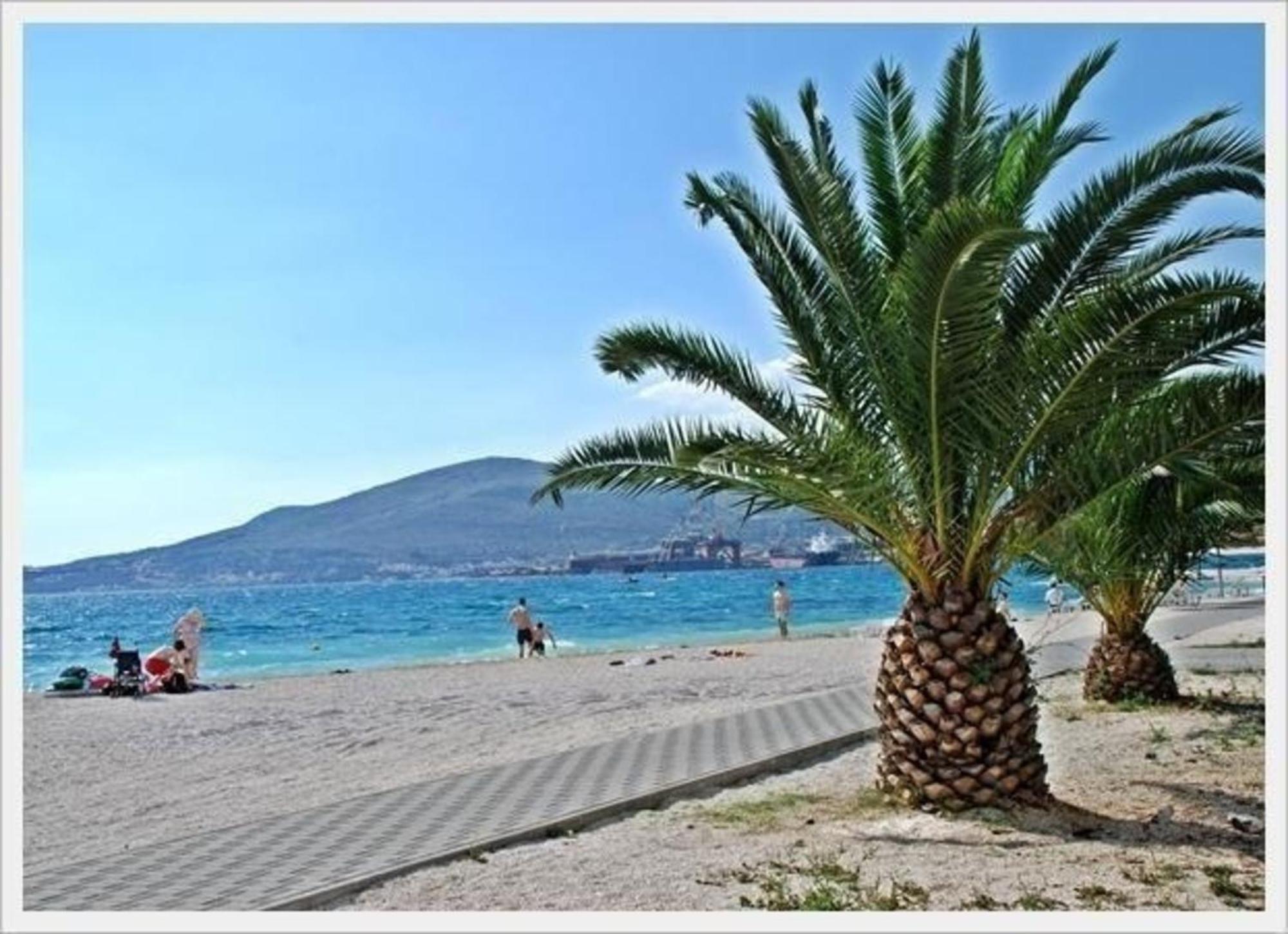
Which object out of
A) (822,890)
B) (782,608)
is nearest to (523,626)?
(782,608)

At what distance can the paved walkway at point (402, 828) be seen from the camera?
18.7 feet

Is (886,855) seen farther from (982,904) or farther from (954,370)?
(954,370)

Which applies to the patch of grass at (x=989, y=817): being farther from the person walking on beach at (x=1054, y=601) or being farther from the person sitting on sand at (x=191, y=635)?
the person walking on beach at (x=1054, y=601)

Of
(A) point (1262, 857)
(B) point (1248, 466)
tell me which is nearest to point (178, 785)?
(A) point (1262, 857)

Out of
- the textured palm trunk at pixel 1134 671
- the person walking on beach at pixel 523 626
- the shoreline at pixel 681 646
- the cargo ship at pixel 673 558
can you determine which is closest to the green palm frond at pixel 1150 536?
the textured palm trunk at pixel 1134 671

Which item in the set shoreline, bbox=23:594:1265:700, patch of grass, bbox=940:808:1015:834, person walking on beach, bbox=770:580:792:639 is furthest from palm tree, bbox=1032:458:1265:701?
person walking on beach, bbox=770:580:792:639

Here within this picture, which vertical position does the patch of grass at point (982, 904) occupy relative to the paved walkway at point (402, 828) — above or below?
below

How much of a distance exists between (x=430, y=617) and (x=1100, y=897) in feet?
196

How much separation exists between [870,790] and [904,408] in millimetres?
2451

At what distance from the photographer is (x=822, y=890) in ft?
17.9

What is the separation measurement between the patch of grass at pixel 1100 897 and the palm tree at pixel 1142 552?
3.52 metres

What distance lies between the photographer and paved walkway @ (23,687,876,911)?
5.70 m

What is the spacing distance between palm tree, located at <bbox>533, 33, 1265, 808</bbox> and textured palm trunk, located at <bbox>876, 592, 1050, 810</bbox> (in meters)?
0.01

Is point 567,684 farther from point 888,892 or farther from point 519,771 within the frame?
point 888,892
